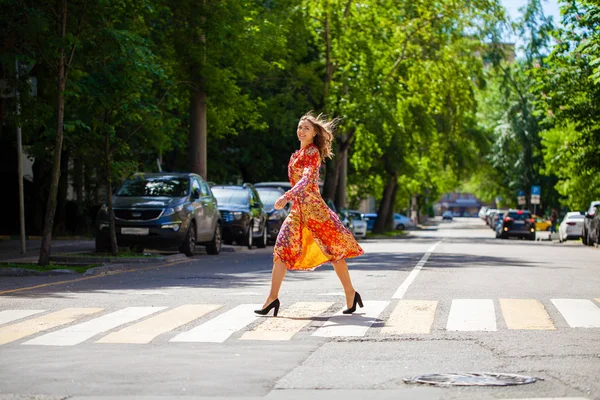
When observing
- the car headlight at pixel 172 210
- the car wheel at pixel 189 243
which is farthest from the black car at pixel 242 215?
the car headlight at pixel 172 210

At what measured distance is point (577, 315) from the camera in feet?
38.0

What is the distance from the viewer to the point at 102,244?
24234 mm

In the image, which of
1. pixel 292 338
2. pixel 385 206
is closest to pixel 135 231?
pixel 292 338

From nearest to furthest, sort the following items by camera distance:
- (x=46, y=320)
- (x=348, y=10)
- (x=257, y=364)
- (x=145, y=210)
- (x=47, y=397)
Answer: (x=47, y=397) < (x=257, y=364) < (x=46, y=320) < (x=145, y=210) < (x=348, y=10)

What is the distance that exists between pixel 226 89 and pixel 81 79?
834 centimetres

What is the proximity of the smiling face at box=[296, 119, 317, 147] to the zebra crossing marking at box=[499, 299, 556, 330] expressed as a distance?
96.8 inches

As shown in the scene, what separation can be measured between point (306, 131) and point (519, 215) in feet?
162

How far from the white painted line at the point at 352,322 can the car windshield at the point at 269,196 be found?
902 inches

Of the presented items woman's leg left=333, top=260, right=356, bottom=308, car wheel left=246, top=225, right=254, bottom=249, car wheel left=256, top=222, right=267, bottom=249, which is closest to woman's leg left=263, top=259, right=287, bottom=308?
woman's leg left=333, top=260, right=356, bottom=308

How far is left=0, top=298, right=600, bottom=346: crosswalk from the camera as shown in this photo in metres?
9.70

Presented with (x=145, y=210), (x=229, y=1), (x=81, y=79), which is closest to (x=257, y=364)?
(x=81, y=79)

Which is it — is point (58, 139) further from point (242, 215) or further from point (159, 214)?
point (242, 215)

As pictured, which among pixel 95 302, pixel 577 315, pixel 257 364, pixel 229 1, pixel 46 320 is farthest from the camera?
pixel 229 1

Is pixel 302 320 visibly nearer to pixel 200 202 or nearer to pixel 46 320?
pixel 46 320
